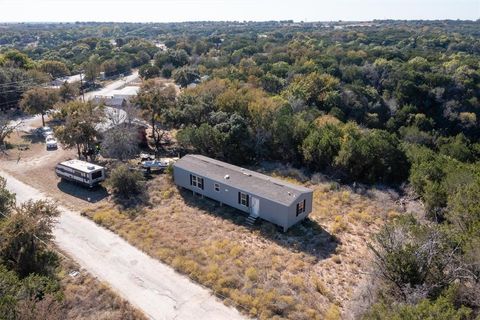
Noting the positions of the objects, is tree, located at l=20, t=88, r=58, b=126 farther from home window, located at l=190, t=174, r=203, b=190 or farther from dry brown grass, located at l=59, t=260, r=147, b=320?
dry brown grass, located at l=59, t=260, r=147, b=320

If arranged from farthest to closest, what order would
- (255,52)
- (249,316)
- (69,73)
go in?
1. (255,52)
2. (69,73)
3. (249,316)

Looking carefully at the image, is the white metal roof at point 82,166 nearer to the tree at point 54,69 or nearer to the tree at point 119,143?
the tree at point 119,143

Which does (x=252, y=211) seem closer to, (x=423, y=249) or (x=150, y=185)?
(x=150, y=185)

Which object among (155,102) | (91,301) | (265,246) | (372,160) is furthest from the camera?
(155,102)

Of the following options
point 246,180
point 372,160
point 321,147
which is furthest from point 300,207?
point 372,160

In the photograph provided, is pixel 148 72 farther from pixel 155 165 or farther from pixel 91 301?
pixel 91 301

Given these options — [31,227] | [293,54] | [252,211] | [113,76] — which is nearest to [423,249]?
[252,211]
